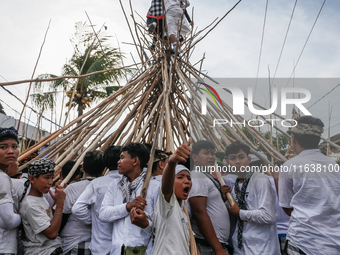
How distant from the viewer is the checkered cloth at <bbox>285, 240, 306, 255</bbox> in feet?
4.49

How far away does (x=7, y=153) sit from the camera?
150cm

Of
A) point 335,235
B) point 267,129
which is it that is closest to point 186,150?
point 335,235

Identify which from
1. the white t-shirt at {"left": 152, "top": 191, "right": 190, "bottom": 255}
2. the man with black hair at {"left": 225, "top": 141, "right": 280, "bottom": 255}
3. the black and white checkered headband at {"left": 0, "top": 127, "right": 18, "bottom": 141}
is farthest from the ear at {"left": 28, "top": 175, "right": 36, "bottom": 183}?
the man with black hair at {"left": 225, "top": 141, "right": 280, "bottom": 255}

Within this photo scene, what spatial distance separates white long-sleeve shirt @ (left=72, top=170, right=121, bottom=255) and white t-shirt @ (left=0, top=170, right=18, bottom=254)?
307 mm

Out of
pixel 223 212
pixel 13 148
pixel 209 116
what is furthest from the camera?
pixel 209 116

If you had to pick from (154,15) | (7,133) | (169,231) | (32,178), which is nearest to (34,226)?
(32,178)

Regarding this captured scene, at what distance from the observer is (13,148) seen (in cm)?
154

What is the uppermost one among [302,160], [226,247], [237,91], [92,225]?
[237,91]

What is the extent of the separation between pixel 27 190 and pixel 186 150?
39.6 inches

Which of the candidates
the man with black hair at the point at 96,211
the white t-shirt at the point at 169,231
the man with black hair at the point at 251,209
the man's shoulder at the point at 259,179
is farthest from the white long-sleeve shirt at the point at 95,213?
the man's shoulder at the point at 259,179

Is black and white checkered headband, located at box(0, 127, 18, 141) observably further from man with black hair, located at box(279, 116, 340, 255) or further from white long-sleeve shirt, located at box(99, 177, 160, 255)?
man with black hair, located at box(279, 116, 340, 255)

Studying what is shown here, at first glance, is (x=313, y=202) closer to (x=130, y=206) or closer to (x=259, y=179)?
(x=259, y=179)

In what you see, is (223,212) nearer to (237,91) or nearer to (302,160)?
(302,160)

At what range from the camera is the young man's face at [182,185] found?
1384 mm
